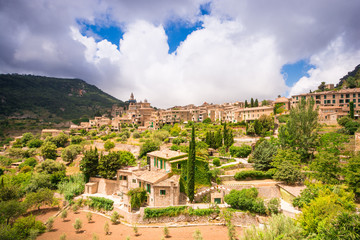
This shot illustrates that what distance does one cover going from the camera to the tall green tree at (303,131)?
3034 cm

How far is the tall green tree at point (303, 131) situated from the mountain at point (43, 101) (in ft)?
359

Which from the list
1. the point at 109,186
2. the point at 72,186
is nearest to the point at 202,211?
the point at 109,186

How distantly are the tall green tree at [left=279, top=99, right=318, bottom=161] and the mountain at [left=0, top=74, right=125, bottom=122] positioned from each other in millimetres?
109345

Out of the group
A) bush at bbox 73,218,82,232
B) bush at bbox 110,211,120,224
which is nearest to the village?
bush at bbox 110,211,120,224

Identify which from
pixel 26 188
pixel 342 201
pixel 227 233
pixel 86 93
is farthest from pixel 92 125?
pixel 86 93

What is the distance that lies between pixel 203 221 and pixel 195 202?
2.73 metres

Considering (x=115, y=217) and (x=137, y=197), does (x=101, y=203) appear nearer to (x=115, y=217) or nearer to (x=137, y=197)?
(x=115, y=217)

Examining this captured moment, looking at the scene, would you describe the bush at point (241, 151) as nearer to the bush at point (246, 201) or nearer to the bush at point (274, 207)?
the bush at point (246, 201)

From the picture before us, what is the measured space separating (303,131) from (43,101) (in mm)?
149548

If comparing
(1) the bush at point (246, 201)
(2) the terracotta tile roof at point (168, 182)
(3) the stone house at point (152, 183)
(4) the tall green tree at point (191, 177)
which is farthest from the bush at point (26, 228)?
(1) the bush at point (246, 201)

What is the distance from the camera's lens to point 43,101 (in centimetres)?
12675

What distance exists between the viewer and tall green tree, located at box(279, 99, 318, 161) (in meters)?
30.3

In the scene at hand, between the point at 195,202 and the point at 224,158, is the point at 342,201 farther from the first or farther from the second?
the point at 224,158

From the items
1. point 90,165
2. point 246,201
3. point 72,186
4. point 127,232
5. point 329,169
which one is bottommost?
point 127,232
